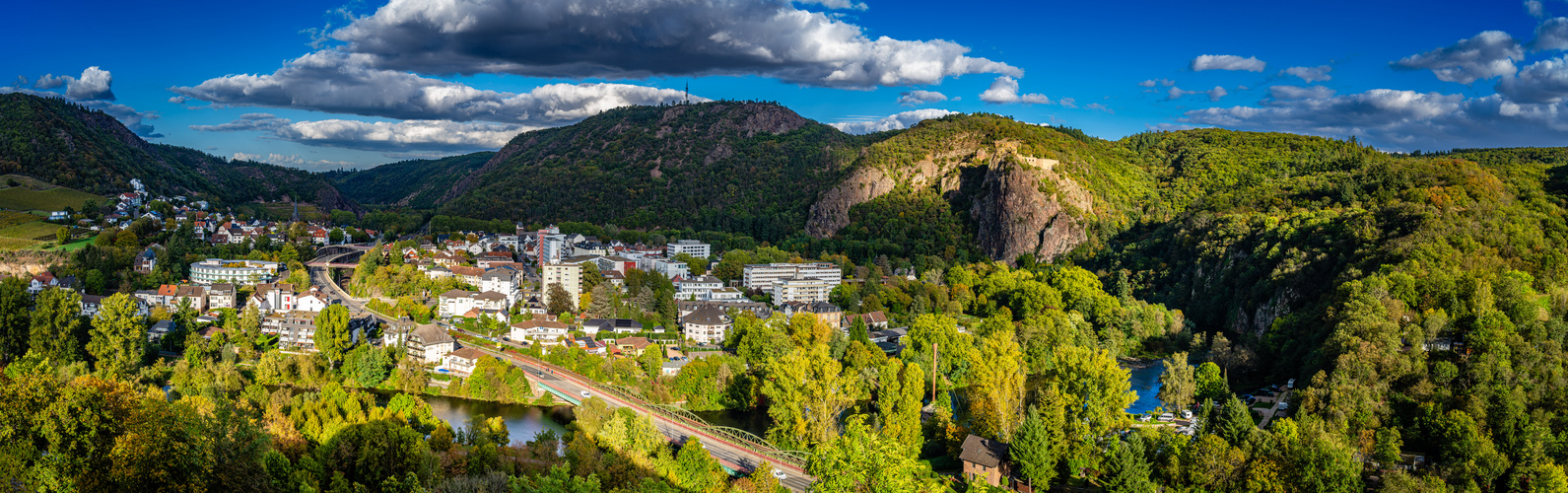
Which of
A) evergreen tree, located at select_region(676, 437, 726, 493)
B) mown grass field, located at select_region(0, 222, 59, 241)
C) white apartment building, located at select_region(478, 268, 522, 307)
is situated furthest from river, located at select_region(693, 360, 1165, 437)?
mown grass field, located at select_region(0, 222, 59, 241)

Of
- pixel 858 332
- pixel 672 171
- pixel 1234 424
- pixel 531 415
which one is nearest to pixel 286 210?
pixel 672 171

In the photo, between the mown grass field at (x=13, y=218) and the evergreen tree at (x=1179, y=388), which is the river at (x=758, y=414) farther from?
the mown grass field at (x=13, y=218)

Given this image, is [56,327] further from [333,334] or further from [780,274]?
[780,274]

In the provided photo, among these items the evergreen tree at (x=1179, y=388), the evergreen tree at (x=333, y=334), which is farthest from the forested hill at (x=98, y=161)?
the evergreen tree at (x=1179, y=388)

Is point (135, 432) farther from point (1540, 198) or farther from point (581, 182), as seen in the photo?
point (581, 182)

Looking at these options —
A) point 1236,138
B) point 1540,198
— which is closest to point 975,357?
point 1540,198

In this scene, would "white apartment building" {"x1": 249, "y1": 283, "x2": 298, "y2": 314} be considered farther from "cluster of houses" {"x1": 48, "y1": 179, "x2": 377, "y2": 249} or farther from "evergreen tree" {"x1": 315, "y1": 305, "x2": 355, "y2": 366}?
"cluster of houses" {"x1": 48, "y1": 179, "x2": 377, "y2": 249}

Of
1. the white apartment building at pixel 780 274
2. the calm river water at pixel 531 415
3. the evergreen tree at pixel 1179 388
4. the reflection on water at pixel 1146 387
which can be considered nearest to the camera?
the calm river water at pixel 531 415
